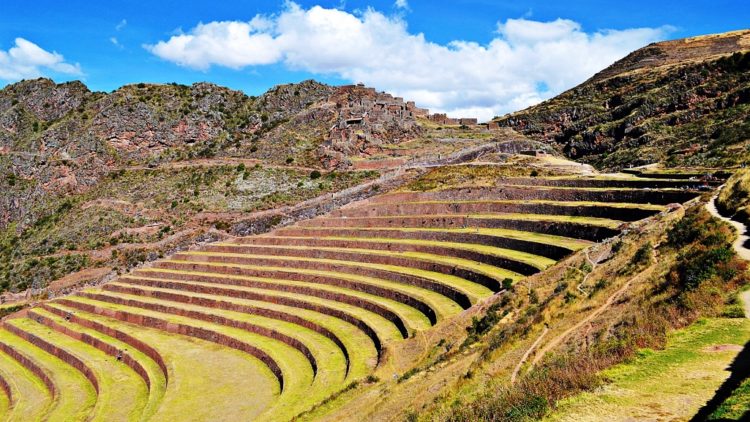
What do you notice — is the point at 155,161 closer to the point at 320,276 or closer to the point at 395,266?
the point at 320,276

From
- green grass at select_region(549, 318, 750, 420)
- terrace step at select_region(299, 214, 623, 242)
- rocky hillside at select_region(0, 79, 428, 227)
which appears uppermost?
rocky hillside at select_region(0, 79, 428, 227)

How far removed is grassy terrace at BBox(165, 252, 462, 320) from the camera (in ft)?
58.4

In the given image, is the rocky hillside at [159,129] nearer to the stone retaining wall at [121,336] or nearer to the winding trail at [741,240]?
the stone retaining wall at [121,336]

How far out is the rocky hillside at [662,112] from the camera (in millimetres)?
33812

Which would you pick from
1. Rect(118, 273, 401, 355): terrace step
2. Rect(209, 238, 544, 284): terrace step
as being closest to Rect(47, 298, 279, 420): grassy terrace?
Rect(118, 273, 401, 355): terrace step

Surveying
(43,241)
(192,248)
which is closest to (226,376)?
(192,248)

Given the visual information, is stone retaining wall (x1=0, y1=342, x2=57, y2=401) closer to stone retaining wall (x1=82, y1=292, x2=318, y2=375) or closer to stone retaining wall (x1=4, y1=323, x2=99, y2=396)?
stone retaining wall (x1=4, y1=323, x2=99, y2=396)

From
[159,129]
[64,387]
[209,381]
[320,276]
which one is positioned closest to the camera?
[209,381]

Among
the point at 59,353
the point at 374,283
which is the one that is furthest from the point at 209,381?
the point at 59,353

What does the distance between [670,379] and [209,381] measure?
15.0m

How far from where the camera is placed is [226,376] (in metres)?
18.2

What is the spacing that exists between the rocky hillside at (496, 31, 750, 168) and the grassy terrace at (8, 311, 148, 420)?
2552 centimetres

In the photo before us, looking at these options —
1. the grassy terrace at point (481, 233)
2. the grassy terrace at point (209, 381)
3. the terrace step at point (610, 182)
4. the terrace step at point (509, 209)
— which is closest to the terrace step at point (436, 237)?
the grassy terrace at point (481, 233)

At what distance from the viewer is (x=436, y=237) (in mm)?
25125
